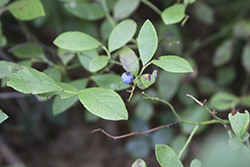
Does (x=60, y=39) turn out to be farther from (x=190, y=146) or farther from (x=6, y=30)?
(x=190, y=146)

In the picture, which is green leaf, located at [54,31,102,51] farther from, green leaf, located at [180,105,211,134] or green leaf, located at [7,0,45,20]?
green leaf, located at [180,105,211,134]

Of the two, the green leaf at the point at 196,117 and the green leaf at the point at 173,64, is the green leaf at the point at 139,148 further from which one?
the green leaf at the point at 173,64

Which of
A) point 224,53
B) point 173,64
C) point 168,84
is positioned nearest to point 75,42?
point 173,64

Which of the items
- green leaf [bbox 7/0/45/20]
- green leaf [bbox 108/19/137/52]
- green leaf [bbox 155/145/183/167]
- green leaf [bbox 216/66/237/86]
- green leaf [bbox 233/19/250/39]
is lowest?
green leaf [bbox 216/66/237/86]

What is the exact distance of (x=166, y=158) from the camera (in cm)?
77

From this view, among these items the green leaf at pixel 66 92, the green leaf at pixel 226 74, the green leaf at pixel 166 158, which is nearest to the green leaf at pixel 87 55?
the green leaf at pixel 66 92

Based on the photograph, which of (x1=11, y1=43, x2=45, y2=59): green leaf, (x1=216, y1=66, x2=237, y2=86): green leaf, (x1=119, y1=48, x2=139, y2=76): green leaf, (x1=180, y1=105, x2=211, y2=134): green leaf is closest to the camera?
(x1=119, y1=48, x2=139, y2=76): green leaf

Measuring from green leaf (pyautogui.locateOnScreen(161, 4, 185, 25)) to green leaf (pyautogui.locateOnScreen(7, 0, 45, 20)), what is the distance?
1.30ft

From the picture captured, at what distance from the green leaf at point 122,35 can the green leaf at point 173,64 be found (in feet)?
0.56

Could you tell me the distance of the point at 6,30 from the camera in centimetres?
166

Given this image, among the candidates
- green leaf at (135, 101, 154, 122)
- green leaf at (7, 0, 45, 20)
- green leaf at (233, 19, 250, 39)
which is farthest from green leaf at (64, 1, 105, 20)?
green leaf at (233, 19, 250, 39)

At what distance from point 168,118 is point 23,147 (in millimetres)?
903

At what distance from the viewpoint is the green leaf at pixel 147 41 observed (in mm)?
779

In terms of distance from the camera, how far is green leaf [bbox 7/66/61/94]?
2.39 feet
